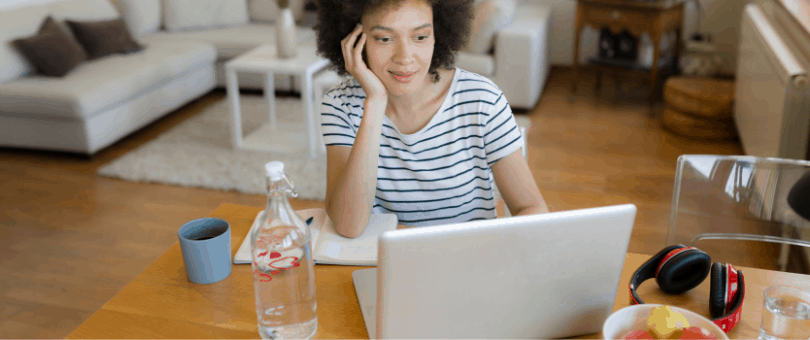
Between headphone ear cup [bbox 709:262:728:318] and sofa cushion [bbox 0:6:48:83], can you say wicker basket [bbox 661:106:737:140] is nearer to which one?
headphone ear cup [bbox 709:262:728:318]

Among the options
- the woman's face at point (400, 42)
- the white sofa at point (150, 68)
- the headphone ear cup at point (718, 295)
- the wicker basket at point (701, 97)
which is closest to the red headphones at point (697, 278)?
the headphone ear cup at point (718, 295)

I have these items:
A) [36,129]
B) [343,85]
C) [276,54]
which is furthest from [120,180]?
[343,85]

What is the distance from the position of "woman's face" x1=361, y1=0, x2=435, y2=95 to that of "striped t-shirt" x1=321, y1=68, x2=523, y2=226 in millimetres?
115

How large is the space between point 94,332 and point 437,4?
2.78ft

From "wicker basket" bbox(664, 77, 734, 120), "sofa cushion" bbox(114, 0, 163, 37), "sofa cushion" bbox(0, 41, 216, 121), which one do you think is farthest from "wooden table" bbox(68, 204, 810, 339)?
"sofa cushion" bbox(114, 0, 163, 37)

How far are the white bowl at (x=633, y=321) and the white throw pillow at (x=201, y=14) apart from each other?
4.13 m

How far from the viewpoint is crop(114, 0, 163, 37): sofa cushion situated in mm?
4004

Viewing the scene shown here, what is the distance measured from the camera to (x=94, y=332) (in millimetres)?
810

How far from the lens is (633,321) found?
2.33 feet

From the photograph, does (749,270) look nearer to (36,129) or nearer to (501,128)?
(501,128)

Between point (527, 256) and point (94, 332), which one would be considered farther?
point (94, 332)

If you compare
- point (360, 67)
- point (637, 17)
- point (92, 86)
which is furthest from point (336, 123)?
point (637, 17)

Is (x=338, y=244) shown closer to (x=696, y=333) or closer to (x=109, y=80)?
(x=696, y=333)

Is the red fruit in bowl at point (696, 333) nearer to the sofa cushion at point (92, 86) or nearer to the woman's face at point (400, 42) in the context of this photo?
the woman's face at point (400, 42)
